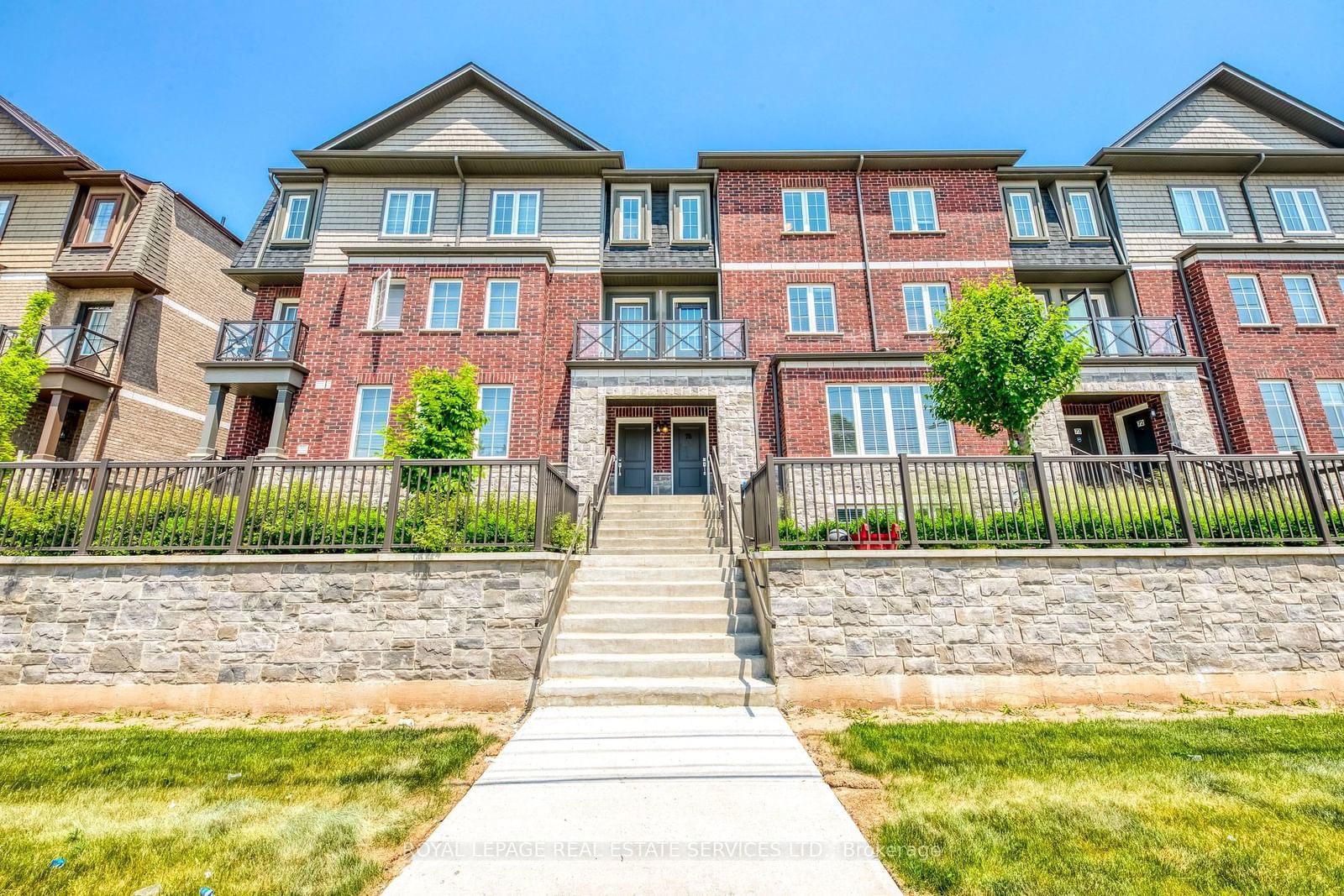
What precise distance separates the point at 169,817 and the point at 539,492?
3987 mm

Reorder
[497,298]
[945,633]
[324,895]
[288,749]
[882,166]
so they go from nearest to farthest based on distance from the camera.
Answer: [324,895] → [288,749] → [945,633] → [497,298] → [882,166]

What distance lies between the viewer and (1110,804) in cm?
365

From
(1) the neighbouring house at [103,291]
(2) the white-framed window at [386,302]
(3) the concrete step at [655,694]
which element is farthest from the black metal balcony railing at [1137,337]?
(1) the neighbouring house at [103,291]

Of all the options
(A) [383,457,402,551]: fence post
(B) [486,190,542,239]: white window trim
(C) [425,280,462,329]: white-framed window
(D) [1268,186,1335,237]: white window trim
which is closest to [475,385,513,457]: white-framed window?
(C) [425,280,462,329]: white-framed window

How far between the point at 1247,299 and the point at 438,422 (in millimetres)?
20381

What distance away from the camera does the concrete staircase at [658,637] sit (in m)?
5.80

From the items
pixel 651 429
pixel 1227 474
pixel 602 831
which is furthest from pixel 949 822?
pixel 651 429

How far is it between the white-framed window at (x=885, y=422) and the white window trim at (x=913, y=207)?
5.54m

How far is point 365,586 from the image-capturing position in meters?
6.27

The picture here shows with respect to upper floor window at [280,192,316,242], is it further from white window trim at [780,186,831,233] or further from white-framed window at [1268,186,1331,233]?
white-framed window at [1268,186,1331,233]

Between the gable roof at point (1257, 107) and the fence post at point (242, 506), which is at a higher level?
the gable roof at point (1257, 107)

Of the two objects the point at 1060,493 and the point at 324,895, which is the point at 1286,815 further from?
the point at 324,895

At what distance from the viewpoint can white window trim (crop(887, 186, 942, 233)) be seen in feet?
50.8

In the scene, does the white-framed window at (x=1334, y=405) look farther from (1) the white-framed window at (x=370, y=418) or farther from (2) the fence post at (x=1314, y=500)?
(1) the white-framed window at (x=370, y=418)
